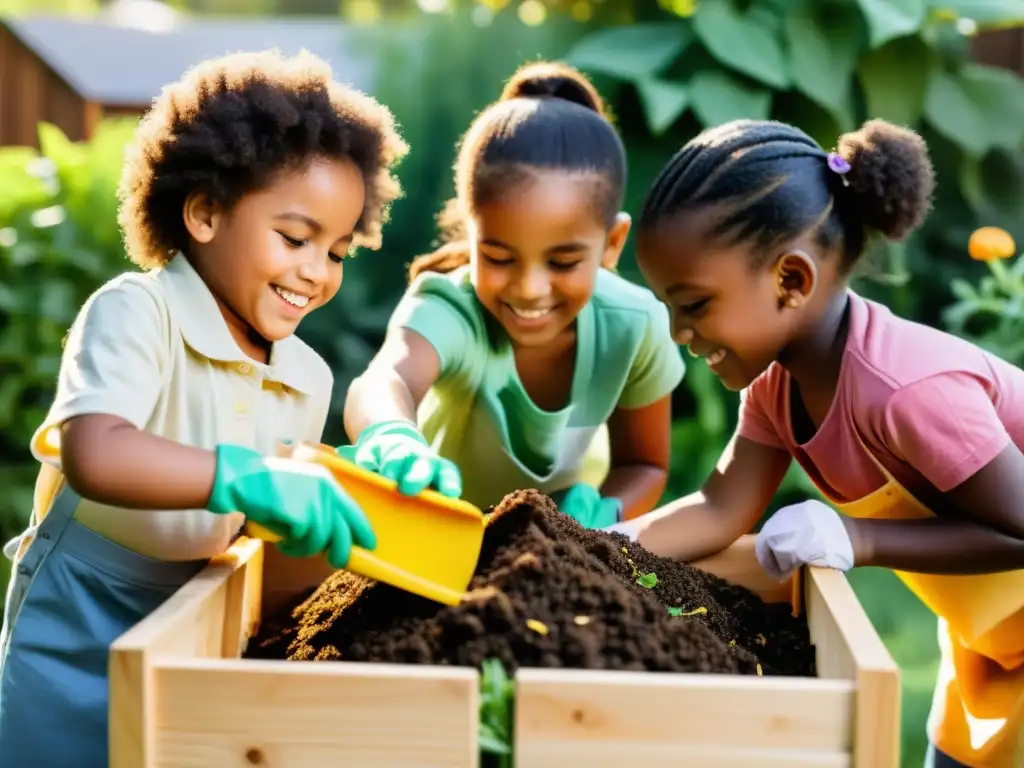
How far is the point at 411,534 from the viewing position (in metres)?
1.32

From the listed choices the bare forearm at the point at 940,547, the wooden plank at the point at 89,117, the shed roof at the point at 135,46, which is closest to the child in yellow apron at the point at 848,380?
the bare forearm at the point at 940,547

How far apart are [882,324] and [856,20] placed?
97.2 inches

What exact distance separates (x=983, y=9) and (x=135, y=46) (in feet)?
14.6

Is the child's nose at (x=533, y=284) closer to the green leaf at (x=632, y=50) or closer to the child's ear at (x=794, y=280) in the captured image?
the child's ear at (x=794, y=280)

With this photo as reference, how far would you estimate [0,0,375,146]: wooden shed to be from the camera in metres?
5.43

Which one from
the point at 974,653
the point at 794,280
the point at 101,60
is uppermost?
the point at 794,280

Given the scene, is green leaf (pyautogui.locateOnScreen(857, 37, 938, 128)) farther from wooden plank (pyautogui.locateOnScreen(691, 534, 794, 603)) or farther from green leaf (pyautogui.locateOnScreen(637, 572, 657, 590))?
green leaf (pyautogui.locateOnScreen(637, 572, 657, 590))

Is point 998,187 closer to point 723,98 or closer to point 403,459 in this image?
point 723,98

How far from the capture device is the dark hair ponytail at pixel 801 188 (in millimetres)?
1652

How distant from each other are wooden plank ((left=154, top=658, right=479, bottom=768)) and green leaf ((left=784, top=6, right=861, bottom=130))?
3.00 metres

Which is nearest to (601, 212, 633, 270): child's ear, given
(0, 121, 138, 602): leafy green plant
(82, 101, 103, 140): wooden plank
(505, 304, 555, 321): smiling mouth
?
(505, 304, 555, 321): smiling mouth

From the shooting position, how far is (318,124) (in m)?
1.51

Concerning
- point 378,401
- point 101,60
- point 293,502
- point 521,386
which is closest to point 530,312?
point 521,386

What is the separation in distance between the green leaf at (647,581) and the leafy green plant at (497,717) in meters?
0.42
